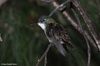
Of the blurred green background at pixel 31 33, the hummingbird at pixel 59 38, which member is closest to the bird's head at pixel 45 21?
the hummingbird at pixel 59 38

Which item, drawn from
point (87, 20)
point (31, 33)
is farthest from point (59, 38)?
point (31, 33)

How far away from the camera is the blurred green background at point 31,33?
6.47 ft

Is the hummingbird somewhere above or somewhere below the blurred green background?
above

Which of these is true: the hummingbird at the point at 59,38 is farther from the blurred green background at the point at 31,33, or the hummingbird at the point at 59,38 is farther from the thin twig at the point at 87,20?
the blurred green background at the point at 31,33

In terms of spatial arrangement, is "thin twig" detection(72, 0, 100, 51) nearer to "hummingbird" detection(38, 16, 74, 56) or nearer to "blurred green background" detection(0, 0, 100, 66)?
"hummingbird" detection(38, 16, 74, 56)

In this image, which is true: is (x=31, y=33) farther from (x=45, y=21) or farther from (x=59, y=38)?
(x=59, y=38)

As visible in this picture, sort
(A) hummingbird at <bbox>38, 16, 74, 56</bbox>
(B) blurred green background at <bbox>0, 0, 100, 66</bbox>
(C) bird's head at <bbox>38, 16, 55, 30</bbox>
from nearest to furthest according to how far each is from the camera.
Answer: (A) hummingbird at <bbox>38, 16, 74, 56</bbox> < (C) bird's head at <bbox>38, 16, 55, 30</bbox> < (B) blurred green background at <bbox>0, 0, 100, 66</bbox>

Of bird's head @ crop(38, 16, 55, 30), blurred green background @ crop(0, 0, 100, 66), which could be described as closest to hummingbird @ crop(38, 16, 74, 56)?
bird's head @ crop(38, 16, 55, 30)

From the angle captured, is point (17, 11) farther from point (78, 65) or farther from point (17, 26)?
point (78, 65)

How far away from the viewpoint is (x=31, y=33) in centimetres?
217

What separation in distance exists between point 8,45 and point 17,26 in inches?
5.9

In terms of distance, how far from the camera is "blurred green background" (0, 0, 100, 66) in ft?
6.47

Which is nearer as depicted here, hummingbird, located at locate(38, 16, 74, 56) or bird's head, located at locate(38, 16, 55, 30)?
hummingbird, located at locate(38, 16, 74, 56)

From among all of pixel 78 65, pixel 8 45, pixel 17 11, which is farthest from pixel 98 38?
pixel 17 11
